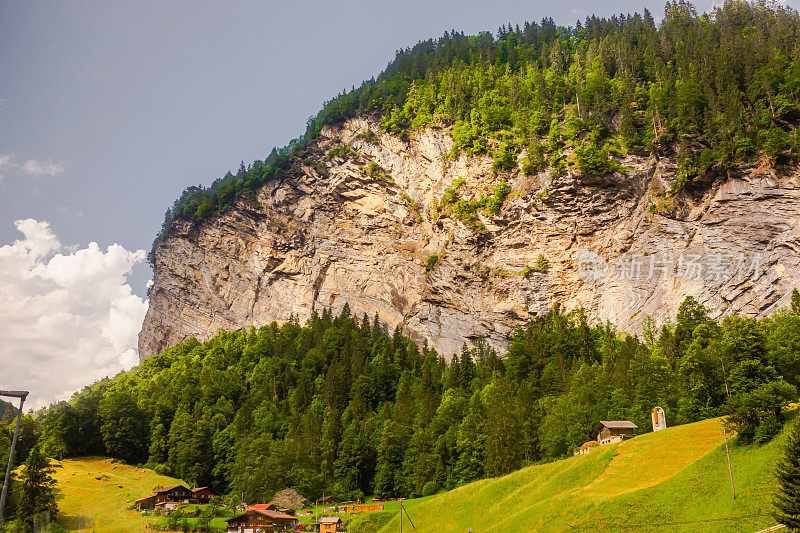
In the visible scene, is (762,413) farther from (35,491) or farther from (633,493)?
(35,491)

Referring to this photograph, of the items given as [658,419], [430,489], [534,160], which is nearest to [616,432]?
A: [658,419]

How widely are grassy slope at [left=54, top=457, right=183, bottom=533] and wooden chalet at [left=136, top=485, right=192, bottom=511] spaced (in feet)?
4.71

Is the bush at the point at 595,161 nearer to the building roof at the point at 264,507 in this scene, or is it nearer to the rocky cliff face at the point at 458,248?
the rocky cliff face at the point at 458,248

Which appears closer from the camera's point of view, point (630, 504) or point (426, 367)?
point (630, 504)

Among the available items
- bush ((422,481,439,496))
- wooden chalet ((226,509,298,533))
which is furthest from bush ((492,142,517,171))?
wooden chalet ((226,509,298,533))

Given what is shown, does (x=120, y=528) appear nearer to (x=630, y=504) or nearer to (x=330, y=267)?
(x=630, y=504)

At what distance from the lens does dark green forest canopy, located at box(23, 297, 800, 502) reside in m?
53.7

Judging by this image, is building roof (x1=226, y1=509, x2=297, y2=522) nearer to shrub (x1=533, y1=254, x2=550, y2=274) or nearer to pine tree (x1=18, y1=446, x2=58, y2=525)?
pine tree (x1=18, y1=446, x2=58, y2=525)

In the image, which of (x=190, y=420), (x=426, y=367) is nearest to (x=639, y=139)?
(x=426, y=367)

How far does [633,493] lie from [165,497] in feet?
173

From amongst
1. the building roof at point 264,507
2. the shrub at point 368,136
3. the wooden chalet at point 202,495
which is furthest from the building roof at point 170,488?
the shrub at point 368,136

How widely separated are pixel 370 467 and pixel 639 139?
65.6 meters

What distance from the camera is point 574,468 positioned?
42656 mm

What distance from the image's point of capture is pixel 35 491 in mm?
52938
